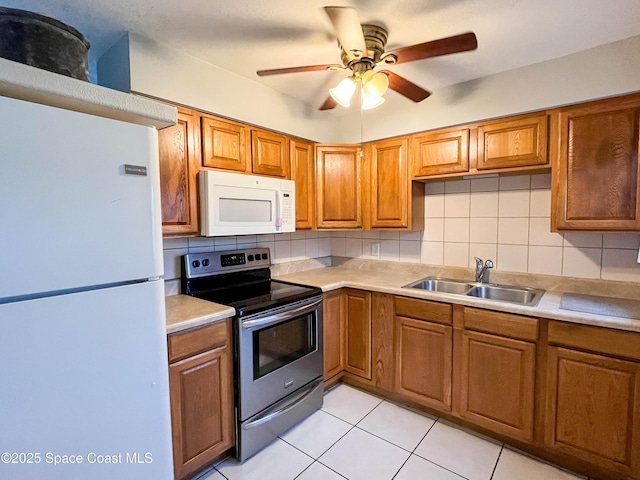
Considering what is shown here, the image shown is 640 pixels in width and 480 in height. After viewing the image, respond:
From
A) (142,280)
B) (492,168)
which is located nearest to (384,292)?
(492,168)

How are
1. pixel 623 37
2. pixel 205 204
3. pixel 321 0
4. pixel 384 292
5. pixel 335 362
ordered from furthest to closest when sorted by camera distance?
1. pixel 335 362
2. pixel 384 292
3. pixel 205 204
4. pixel 623 37
5. pixel 321 0

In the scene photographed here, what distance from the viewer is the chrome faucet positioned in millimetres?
2285

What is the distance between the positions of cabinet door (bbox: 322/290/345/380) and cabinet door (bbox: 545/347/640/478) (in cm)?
133

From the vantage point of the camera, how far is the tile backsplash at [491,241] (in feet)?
6.42

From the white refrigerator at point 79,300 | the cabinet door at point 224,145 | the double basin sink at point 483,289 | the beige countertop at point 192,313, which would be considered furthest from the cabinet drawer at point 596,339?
the cabinet door at point 224,145

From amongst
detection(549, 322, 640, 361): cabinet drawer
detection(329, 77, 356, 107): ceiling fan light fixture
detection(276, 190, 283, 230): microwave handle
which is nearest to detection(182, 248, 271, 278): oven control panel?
detection(276, 190, 283, 230): microwave handle

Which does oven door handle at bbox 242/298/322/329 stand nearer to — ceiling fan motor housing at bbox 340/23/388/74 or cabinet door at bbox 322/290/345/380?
cabinet door at bbox 322/290/345/380

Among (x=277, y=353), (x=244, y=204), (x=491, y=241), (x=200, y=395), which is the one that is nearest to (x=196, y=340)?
(x=200, y=395)

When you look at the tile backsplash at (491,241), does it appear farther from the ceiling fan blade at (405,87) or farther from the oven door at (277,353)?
the ceiling fan blade at (405,87)

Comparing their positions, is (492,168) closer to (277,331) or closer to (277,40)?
(277,40)

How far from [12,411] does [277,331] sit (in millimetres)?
1257

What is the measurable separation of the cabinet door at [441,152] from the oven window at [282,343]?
1405 mm

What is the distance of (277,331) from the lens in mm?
1913

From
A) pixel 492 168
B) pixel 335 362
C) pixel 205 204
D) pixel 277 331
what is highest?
pixel 492 168
